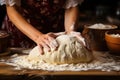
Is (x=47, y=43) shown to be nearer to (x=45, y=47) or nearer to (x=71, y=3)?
(x=45, y=47)

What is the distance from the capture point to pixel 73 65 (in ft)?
4.97

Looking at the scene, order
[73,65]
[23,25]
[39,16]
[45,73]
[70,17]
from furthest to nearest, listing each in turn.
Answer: [39,16] < [70,17] < [23,25] < [73,65] < [45,73]

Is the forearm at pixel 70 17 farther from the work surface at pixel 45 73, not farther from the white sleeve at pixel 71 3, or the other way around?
the work surface at pixel 45 73

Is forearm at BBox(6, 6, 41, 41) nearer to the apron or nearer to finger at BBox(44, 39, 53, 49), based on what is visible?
finger at BBox(44, 39, 53, 49)

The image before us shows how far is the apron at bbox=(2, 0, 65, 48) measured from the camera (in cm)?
207

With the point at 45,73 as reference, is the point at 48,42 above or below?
above

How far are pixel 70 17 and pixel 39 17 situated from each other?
0.24m

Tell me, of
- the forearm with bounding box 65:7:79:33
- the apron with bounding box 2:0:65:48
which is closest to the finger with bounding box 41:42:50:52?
the forearm with bounding box 65:7:79:33

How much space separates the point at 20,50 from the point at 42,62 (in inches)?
10.4

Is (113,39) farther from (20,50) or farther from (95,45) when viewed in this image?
(20,50)

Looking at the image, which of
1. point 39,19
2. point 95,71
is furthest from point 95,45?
point 39,19

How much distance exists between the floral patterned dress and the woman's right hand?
19.1 inches

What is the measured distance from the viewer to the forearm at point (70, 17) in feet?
6.38

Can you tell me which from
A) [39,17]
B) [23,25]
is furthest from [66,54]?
[39,17]
